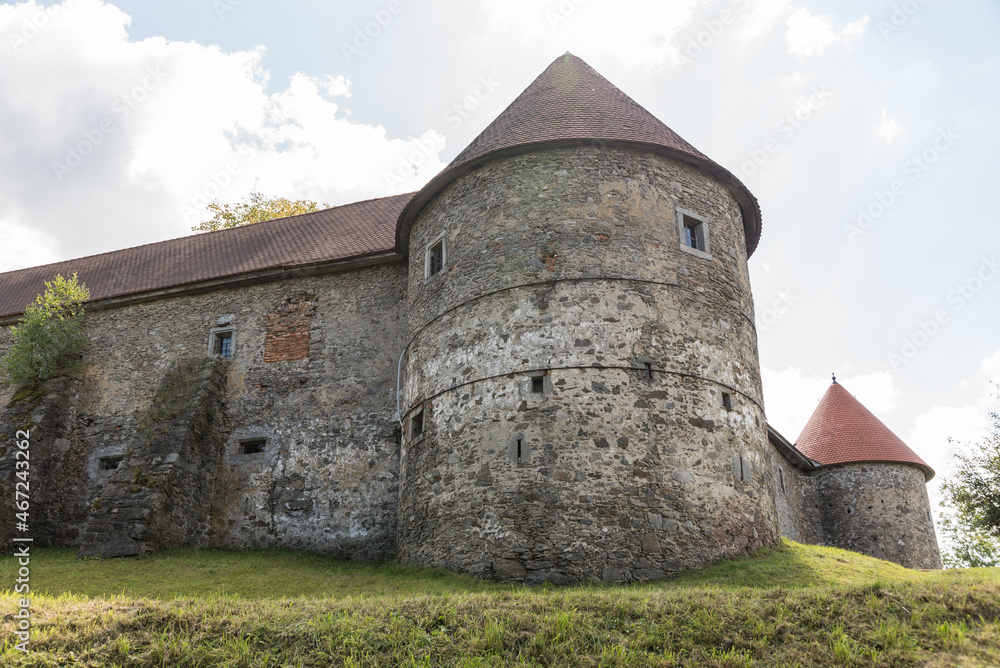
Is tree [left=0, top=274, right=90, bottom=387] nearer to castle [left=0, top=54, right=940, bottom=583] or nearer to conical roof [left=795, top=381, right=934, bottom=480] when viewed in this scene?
castle [left=0, top=54, right=940, bottom=583]

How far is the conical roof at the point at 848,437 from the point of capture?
21.9 m

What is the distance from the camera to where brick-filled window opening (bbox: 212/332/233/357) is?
55.6 ft

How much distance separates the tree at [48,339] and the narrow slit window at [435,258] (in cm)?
936

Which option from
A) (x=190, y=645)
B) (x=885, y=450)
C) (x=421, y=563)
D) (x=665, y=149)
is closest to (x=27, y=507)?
(x=421, y=563)

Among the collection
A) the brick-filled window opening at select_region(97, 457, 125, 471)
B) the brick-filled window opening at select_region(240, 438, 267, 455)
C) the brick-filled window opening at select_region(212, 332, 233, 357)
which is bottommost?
the brick-filled window opening at select_region(97, 457, 125, 471)

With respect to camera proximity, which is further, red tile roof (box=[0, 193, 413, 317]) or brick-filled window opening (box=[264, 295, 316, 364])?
red tile roof (box=[0, 193, 413, 317])

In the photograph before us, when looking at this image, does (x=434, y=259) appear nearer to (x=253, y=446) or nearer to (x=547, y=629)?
(x=253, y=446)

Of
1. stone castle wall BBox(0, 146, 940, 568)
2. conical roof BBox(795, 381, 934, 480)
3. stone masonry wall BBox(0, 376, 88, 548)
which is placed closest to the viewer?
stone castle wall BBox(0, 146, 940, 568)

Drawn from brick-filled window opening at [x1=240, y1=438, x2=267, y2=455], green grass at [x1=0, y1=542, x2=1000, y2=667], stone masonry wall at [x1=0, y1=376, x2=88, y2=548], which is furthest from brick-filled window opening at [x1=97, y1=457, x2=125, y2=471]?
green grass at [x1=0, y1=542, x2=1000, y2=667]

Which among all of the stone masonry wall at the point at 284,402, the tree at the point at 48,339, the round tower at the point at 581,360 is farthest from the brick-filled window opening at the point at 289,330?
the tree at the point at 48,339

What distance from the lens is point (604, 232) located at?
12.3m

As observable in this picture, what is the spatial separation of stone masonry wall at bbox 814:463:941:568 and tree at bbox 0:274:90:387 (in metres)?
20.2

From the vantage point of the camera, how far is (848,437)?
74.4ft

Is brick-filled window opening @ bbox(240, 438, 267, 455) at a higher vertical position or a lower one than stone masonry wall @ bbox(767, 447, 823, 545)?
higher
